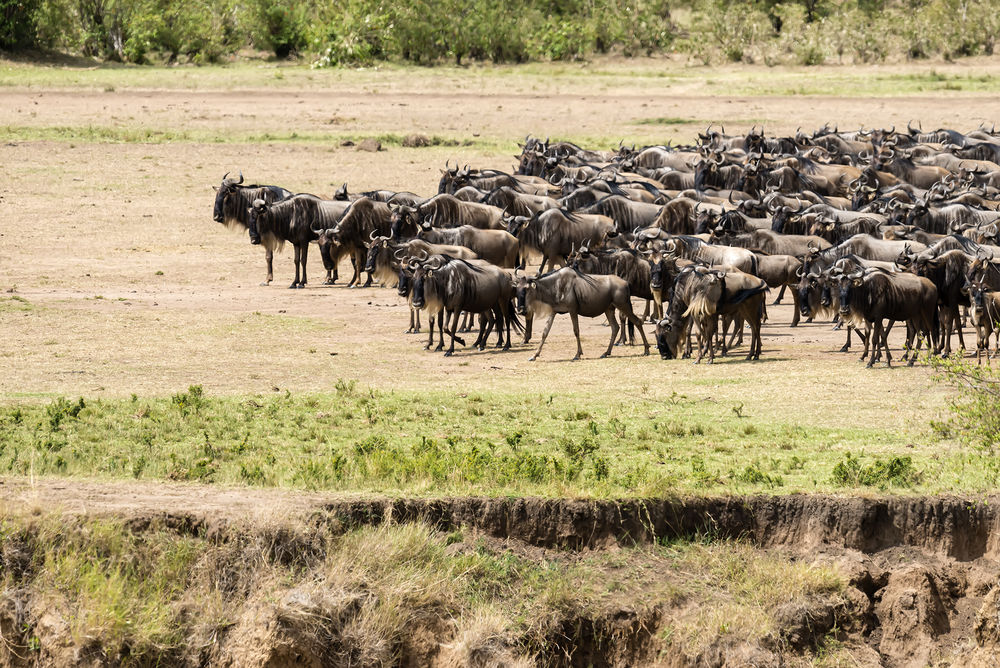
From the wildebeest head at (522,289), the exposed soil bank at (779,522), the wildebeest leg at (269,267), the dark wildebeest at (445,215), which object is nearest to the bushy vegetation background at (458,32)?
the wildebeest leg at (269,267)

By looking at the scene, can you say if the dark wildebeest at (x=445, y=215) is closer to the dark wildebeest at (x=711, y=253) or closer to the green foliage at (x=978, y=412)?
the dark wildebeest at (x=711, y=253)

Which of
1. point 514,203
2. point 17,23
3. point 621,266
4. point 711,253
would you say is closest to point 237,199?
point 514,203

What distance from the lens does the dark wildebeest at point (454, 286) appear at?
1938 centimetres

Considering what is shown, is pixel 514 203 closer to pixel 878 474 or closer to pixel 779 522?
pixel 878 474

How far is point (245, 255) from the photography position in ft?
90.5

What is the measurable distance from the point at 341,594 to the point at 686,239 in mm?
12472

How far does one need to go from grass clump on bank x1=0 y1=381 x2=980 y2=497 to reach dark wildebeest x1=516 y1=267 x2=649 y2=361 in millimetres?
4094

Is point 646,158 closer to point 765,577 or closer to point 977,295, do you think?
point 977,295

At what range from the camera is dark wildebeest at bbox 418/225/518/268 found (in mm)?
22688

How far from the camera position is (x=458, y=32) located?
2306 inches

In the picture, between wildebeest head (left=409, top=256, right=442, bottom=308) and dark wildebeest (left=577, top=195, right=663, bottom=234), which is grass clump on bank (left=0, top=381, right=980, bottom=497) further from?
dark wildebeest (left=577, top=195, right=663, bottom=234)

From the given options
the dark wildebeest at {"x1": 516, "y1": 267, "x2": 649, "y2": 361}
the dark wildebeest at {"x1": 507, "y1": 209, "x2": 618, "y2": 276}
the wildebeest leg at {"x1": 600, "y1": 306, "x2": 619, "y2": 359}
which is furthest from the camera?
the dark wildebeest at {"x1": 507, "y1": 209, "x2": 618, "y2": 276}

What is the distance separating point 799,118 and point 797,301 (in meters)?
24.9

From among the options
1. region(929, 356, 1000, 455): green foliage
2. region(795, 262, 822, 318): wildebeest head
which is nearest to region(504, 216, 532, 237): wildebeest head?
region(795, 262, 822, 318): wildebeest head
